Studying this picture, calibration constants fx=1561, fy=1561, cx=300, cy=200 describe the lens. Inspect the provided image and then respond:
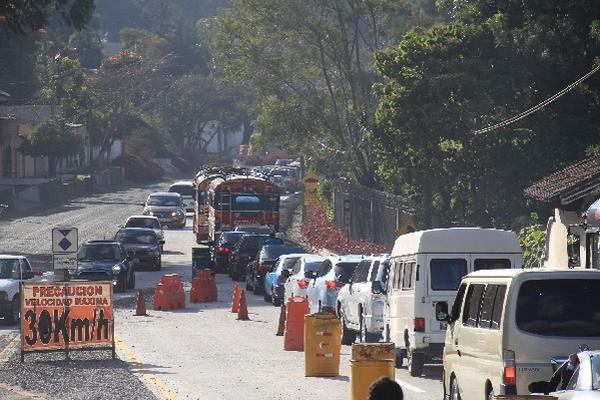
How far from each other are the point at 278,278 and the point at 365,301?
42.5ft

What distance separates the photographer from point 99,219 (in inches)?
3260

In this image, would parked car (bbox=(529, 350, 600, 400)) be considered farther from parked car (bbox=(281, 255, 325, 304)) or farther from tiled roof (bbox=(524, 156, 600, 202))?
tiled roof (bbox=(524, 156, 600, 202))

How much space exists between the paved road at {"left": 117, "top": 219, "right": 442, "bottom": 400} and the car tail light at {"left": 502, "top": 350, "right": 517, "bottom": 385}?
4859 millimetres

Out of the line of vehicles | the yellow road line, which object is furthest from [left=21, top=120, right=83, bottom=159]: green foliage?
the yellow road line

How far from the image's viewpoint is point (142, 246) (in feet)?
178

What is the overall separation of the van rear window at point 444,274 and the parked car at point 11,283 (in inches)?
524

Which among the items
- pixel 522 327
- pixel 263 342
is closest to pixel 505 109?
pixel 263 342

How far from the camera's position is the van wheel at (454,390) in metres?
18.3

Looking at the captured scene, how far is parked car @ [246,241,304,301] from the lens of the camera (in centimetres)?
4484

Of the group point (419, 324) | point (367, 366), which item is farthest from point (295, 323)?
point (367, 366)

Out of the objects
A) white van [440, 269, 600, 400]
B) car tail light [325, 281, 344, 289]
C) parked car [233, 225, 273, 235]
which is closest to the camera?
white van [440, 269, 600, 400]

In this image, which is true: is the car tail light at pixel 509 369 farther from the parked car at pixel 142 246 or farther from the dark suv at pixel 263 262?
the parked car at pixel 142 246

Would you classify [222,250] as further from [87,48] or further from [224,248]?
[87,48]

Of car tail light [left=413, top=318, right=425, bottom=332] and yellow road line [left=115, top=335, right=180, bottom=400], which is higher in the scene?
car tail light [left=413, top=318, right=425, bottom=332]
